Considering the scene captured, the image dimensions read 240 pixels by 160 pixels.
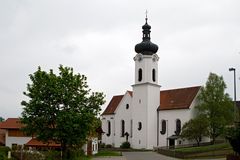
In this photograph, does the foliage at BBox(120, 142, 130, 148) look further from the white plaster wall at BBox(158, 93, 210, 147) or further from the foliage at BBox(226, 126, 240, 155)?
the foliage at BBox(226, 126, 240, 155)

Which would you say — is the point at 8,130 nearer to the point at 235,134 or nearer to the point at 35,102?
the point at 35,102

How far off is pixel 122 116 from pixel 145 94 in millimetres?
8567

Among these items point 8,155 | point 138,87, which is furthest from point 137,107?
point 8,155

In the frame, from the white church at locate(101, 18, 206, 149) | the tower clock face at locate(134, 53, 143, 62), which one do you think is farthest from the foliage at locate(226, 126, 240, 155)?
the tower clock face at locate(134, 53, 143, 62)

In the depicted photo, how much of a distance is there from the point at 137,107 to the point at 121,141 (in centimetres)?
778

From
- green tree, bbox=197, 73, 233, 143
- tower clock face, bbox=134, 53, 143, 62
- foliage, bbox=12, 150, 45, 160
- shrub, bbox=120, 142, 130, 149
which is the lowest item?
shrub, bbox=120, 142, 130, 149

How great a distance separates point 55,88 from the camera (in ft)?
129

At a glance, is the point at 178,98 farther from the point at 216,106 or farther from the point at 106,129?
the point at 106,129

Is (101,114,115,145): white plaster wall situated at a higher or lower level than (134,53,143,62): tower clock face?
lower

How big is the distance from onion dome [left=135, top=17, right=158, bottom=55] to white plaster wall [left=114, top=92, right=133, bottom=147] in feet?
32.8

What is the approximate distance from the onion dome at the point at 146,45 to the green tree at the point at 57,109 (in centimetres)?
3769

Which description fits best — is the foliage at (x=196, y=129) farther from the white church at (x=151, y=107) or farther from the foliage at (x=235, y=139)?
the foliage at (x=235, y=139)

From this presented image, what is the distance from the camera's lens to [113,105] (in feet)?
288

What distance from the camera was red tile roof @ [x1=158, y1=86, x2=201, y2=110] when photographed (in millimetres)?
72537
